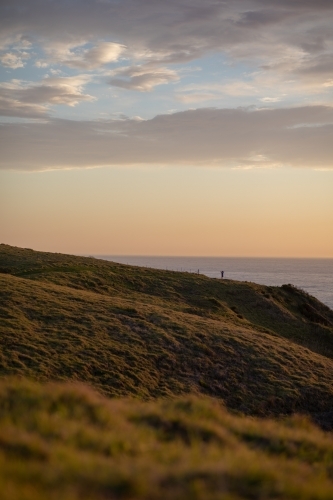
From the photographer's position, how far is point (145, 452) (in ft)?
27.8

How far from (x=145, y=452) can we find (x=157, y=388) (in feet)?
59.1

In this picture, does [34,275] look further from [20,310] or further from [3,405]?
[3,405]

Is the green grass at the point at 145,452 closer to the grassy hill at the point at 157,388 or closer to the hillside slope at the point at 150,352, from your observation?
the grassy hill at the point at 157,388

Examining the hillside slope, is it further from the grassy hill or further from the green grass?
the green grass

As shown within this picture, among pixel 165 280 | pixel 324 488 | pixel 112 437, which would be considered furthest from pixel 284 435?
pixel 165 280

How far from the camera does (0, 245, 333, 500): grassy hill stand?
293 inches

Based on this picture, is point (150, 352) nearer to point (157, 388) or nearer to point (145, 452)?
point (157, 388)

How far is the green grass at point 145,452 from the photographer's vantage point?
6965mm

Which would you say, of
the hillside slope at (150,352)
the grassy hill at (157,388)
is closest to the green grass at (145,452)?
the grassy hill at (157,388)

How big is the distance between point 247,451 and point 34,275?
A: 136 feet

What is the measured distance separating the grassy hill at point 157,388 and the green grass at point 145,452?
0.02 meters

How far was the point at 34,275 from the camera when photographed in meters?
48.6

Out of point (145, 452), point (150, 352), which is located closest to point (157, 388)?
point (150, 352)

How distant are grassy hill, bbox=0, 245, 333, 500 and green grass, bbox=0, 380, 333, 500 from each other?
0.08ft
